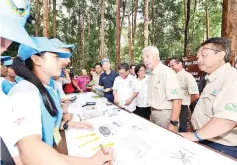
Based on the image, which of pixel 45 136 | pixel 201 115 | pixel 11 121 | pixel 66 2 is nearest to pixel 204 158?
pixel 201 115

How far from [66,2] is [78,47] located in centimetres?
567

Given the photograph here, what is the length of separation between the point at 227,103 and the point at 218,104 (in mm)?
74

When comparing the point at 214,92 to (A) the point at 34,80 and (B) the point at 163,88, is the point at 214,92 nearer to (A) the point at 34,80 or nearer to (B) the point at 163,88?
(B) the point at 163,88

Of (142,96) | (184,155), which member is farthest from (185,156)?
(142,96)

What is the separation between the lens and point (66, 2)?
26.3 m

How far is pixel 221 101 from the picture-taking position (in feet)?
5.19

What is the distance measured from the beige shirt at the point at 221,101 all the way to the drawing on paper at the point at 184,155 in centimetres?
38

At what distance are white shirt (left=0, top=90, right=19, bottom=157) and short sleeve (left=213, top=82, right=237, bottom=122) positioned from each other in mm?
1329

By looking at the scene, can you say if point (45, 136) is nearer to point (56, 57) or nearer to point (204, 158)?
point (56, 57)

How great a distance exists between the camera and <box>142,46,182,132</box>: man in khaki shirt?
2.62 meters

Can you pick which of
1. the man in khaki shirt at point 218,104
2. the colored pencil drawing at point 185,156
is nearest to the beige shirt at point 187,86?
the man in khaki shirt at point 218,104

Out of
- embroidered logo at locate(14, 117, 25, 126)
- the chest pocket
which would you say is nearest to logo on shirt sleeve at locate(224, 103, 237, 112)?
the chest pocket

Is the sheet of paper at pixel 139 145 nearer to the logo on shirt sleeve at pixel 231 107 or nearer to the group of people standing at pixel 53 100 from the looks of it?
the group of people standing at pixel 53 100

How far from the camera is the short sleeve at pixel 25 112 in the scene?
0.80 meters
